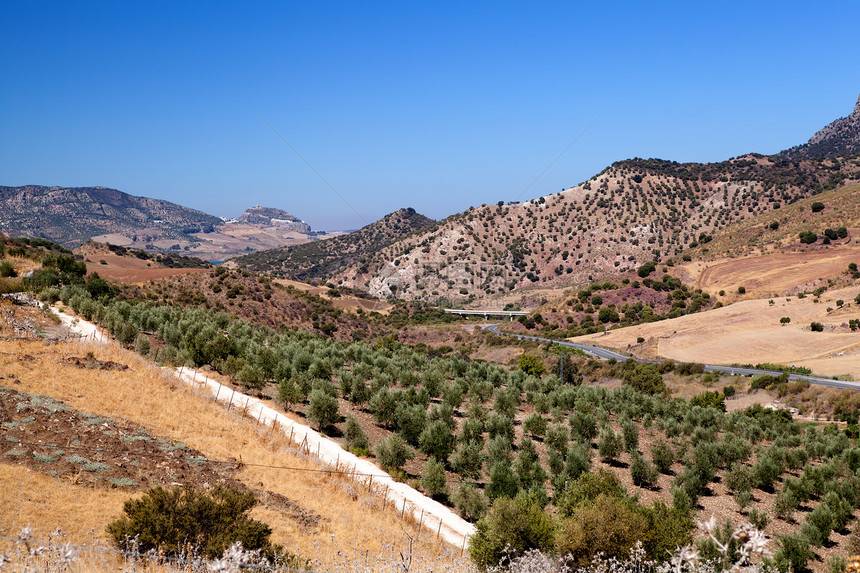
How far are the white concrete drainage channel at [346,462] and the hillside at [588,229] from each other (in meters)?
116

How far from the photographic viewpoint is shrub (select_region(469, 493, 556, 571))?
1301cm

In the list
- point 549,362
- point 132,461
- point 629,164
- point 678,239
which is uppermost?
point 629,164

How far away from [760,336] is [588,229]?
295 ft

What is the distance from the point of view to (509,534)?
13047 mm

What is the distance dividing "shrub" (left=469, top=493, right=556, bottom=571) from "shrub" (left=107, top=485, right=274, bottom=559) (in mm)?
4865

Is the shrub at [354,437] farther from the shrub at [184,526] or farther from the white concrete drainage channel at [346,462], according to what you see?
the shrub at [184,526]

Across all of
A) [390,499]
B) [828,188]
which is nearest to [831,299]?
[390,499]

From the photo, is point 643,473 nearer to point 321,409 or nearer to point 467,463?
point 467,463

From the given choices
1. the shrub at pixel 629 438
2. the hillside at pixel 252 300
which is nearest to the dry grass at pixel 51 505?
the shrub at pixel 629 438

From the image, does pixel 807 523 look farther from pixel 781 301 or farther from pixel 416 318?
pixel 416 318

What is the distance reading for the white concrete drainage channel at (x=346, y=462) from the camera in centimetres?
1623

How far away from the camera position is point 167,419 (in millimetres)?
18422

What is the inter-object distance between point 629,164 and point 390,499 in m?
170

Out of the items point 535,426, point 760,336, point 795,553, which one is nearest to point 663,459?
point 535,426
